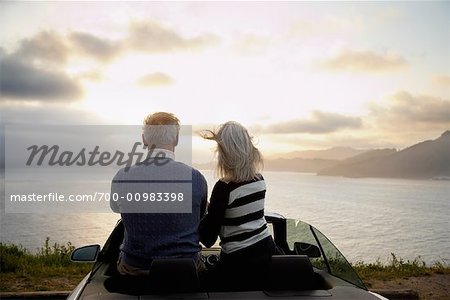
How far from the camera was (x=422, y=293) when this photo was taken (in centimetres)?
881

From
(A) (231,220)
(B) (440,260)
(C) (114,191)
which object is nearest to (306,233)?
(A) (231,220)

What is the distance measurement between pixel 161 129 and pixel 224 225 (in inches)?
34.0

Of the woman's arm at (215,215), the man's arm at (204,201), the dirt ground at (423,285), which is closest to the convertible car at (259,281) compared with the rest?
the woman's arm at (215,215)

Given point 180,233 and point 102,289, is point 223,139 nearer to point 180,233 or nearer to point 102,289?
point 180,233

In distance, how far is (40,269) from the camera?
10195mm

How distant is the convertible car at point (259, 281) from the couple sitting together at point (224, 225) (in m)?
0.15

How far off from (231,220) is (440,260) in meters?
9.66

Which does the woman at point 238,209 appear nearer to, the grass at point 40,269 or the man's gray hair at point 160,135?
the man's gray hair at point 160,135

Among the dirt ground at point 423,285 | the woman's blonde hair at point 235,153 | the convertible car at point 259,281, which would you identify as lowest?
the dirt ground at point 423,285

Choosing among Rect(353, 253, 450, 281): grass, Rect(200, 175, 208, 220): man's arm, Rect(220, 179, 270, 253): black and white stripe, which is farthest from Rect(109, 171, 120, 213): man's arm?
Rect(353, 253, 450, 281): grass

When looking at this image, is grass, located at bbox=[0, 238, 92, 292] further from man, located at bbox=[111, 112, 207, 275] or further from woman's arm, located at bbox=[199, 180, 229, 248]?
woman's arm, located at bbox=[199, 180, 229, 248]

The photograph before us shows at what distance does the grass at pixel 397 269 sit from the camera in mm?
10242

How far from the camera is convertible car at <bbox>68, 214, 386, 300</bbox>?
2799mm

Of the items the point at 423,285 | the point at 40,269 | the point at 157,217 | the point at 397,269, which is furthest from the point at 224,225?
the point at 397,269
